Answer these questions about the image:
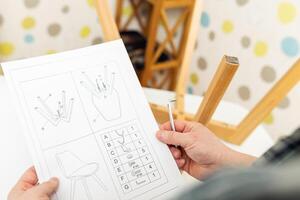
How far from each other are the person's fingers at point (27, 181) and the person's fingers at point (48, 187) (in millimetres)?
47

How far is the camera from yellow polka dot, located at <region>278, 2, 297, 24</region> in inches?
48.2

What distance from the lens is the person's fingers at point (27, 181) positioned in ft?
1.83

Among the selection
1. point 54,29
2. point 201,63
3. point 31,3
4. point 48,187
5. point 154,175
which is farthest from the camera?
point 201,63

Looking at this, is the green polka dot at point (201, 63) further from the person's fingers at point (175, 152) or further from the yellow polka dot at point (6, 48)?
the person's fingers at point (175, 152)

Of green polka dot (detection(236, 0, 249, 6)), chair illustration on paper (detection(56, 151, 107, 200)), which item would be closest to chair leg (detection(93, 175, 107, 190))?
chair illustration on paper (detection(56, 151, 107, 200))

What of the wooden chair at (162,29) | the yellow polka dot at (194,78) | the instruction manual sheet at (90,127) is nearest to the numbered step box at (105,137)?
the instruction manual sheet at (90,127)

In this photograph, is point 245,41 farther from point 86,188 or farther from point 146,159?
point 86,188

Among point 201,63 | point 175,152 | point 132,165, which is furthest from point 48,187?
point 201,63

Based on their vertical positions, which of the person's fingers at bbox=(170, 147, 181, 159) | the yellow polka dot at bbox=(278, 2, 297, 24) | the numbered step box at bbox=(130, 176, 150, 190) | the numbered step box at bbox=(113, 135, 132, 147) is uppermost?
the yellow polka dot at bbox=(278, 2, 297, 24)

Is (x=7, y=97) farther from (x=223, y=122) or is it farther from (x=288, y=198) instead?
(x=288, y=198)

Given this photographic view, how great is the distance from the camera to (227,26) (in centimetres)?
149

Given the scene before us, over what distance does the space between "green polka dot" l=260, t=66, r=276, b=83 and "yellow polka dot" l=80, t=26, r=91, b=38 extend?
2.51 ft

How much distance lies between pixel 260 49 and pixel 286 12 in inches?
7.1

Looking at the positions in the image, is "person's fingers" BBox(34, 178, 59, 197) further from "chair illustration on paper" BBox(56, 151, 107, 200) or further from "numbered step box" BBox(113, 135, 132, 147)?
"numbered step box" BBox(113, 135, 132, 147)
